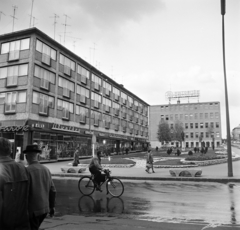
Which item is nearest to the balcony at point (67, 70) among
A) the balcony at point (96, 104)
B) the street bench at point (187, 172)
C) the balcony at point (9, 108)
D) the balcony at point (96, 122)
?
the balcony at point (9, 108)

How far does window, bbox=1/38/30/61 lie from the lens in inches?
1153

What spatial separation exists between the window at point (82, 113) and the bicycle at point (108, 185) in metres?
27.3

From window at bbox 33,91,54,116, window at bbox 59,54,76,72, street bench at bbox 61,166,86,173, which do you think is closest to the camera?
street bench at bbox 61,166,86,173

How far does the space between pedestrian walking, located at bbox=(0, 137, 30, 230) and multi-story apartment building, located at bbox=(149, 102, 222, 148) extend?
96902mm

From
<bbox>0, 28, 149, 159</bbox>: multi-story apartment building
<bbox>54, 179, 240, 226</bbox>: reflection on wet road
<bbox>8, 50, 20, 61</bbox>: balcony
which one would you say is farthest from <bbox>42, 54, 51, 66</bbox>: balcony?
<bbox>54, 179, 240, 226</bbox>: reflection on wet road

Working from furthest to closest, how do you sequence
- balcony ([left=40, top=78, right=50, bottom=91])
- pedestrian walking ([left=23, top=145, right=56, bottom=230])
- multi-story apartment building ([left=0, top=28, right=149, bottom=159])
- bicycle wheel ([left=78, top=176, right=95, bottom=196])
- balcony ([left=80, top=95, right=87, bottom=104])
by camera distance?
balcony ([left=80, top=95, right=87, bottom=104]) → balcony ([left=40, top=78, right=50, bottom=91]) → multi-story apartment building ([left=0, top=28, right=149, bottom=159]) → bicycle wheel ([left=78, top=176, right=95, bottom=196]) → pedestrian walking ([left=23, top=145, right=56, bottom=230])

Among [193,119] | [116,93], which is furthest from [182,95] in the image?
[116,93]

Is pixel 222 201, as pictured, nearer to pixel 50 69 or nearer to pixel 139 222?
pixel 139 222

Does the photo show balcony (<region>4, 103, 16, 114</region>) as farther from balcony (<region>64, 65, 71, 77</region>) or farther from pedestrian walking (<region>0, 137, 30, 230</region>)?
pedestrian walking (<region>0, 137, 30, 230</region>)

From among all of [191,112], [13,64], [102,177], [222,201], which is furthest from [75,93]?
[191,112]

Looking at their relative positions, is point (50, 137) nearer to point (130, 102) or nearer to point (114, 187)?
point (114, 187)

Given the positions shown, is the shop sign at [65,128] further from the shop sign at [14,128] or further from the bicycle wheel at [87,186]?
the bicycle wheel at [87,186]

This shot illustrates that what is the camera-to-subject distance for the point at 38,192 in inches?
138

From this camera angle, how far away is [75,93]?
37.0 metres
